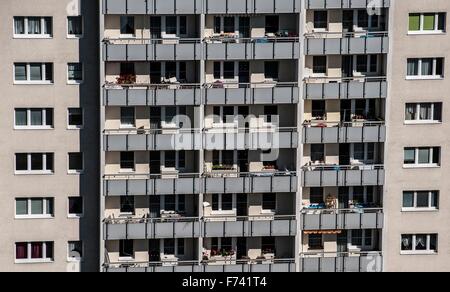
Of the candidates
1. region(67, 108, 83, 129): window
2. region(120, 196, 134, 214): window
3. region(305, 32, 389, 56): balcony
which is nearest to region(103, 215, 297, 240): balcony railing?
region(120, 196, 134, 214): window

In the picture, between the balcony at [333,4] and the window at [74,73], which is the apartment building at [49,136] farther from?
the balcony at [333,4]

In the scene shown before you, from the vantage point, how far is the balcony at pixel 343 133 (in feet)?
269

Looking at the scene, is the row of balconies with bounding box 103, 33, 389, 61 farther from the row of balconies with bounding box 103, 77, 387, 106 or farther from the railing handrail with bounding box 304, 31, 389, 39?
the row of balconies with bounding box 103, 77, 387, 106

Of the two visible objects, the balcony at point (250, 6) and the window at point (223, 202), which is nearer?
the balcony at point (250, 6)

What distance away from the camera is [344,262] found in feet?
274

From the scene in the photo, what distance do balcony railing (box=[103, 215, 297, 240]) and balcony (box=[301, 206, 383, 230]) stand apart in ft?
3.21

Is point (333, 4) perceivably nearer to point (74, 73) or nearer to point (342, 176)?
point (342, 176)

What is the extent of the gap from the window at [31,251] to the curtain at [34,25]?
12.3 meters

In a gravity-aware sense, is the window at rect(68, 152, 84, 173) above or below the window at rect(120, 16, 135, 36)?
below

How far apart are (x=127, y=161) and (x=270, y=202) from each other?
28.4ft

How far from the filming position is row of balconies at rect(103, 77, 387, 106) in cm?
8062

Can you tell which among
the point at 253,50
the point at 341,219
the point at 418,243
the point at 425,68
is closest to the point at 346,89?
the point at 425,68

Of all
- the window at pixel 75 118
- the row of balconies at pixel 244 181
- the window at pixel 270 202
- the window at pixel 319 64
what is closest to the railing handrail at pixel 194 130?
the window at pixel 75 118

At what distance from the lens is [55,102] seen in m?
81.3
